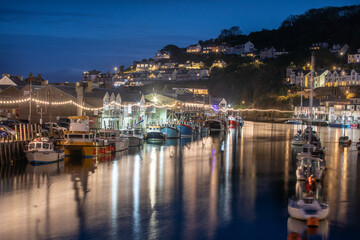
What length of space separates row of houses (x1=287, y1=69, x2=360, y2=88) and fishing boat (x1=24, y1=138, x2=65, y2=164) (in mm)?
86502

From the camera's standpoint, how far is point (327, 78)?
11000 centimetres

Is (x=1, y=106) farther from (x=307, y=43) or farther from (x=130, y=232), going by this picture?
(x=307, y=43)

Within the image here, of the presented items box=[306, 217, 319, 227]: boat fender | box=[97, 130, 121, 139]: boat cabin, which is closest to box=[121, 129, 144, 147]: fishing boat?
box=[97, 130, 121, 139]: boat cabin

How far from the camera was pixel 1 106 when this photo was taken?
48969 millimetres

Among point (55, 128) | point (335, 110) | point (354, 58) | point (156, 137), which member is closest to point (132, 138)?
point (156, 137)

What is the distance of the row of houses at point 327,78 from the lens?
104m

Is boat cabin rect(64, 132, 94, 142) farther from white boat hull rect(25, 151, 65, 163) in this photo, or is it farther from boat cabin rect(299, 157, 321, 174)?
boat cabin rect(299, 157, 321, 174)

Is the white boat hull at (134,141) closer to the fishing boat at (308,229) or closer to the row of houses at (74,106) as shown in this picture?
the row of houses at (74,106)

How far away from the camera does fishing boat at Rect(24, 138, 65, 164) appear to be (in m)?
28.6

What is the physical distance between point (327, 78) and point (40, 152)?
9798 centimetres

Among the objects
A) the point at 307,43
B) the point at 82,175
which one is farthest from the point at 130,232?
the point at 307,43

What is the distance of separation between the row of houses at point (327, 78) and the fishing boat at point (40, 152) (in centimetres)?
8650

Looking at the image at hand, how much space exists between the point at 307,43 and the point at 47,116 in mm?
126113

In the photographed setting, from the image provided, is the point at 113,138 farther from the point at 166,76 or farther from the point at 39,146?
the point at 166,76
